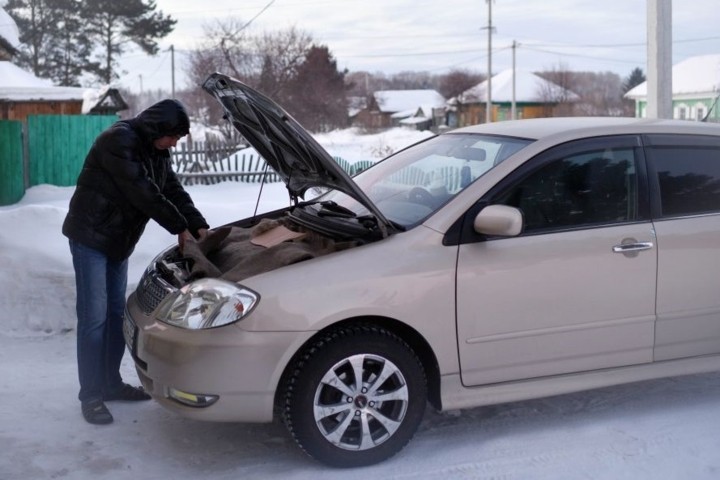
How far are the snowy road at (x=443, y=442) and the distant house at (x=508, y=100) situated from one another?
208ft

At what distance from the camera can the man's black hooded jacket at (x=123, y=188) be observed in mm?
4359

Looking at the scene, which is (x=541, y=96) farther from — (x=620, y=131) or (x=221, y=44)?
(x=620, y=131)

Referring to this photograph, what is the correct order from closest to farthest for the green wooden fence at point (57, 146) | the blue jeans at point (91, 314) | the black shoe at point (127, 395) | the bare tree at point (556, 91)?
the blue jeans at point (91, 314) < the black shoe at point (127, 395) < the green wooden fence at point (57, 146) < the bare tree at point (556, 91)

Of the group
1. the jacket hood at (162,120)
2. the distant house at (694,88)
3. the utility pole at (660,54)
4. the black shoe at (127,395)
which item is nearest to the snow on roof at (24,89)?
the utility pole at (660,54)

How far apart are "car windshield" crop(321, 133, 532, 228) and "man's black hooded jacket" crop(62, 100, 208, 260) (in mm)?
1097

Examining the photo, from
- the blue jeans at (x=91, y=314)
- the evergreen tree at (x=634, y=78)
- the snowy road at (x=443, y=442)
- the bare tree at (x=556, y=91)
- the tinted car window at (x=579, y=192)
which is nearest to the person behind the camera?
the snowy road at (x=443, y=442)

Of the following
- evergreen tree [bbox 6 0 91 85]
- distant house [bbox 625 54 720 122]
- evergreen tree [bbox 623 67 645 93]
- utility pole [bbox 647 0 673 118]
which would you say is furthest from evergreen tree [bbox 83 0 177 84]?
evergreen tree [bbox 623 67 645 93]

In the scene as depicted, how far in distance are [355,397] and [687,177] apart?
2194 mm

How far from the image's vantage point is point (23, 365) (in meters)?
5.52

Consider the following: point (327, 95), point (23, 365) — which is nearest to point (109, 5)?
point (327, 95)

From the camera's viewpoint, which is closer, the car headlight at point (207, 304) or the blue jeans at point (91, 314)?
the car headlight at point (207, 304)

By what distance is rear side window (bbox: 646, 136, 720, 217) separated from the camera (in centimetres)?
442

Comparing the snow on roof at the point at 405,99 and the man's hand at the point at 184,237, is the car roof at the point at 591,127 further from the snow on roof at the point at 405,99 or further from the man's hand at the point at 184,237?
the snow on roof at the point at 405,99

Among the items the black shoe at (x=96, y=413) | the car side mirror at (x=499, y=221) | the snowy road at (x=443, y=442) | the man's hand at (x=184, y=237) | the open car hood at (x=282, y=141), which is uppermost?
the open car hood at (x=282, y=141)
